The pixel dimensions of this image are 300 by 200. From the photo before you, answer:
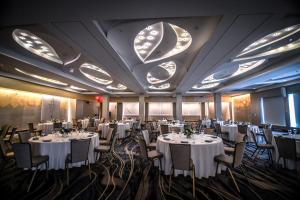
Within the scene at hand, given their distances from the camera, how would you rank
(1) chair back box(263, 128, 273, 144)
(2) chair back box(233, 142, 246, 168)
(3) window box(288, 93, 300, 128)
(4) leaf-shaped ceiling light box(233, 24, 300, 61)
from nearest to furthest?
1. (2) chair back box(233, 142, 246, 168)
2. (4) leaf-shaped ceiling light box(233, 24, 300, 61)
3. (1) chair back box(263, 128, 273, 144)
4. (3) window box(288, 93, 300, 128)

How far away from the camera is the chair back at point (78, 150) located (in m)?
3.39

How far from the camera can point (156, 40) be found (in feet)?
15.3

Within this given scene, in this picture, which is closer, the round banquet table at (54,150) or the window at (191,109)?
the round banquet table at (54,150)

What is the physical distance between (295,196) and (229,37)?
361 centimetres

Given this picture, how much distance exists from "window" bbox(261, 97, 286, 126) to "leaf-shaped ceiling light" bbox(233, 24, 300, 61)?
276 inches

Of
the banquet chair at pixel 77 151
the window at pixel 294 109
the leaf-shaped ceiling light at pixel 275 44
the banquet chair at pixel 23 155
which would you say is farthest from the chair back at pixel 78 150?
the window at pixel 294 109

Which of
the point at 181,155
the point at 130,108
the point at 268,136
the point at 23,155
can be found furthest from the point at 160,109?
the point at 23,155

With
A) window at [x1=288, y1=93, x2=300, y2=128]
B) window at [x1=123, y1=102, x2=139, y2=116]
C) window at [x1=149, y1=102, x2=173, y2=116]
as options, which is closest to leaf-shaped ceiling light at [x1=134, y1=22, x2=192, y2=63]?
window at [x1=288, y1=93, x2=300, y2=128]

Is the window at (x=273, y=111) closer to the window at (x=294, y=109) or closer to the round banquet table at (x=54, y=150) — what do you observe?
the window at (x=294, y=109)

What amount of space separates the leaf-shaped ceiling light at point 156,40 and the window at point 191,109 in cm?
1324

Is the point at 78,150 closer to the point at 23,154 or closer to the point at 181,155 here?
the point at 23,154

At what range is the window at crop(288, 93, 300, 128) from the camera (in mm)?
8883

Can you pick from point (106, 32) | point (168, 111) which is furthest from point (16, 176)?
point (168, 111)

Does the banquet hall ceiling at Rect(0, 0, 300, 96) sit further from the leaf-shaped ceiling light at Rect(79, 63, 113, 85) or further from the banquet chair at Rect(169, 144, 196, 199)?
the banquet chair at Rect(169, 144, 196, 199)
